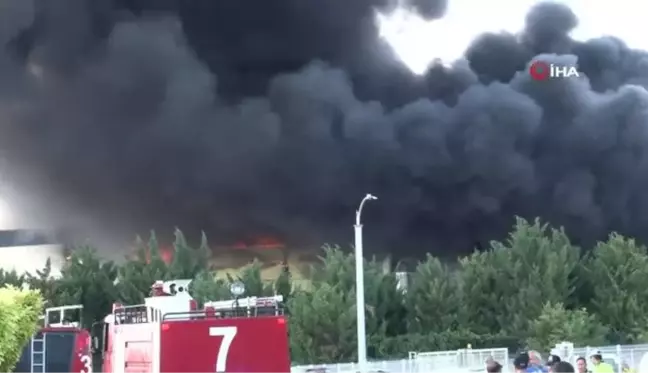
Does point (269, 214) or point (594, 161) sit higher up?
point (594, 161)

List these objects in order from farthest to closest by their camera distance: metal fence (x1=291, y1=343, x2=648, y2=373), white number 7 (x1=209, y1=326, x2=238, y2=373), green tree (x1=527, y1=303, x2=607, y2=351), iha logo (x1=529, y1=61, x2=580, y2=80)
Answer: iha logo (x1=529, y1=61, x2=580, y2=80), green tree (x1=527, y1=303, x2=607, y2=351), metal fence (x1=291, y1=343, x2=648, y2=373), white number 7 (x1=209, y1=326, x2=238, y2=373)

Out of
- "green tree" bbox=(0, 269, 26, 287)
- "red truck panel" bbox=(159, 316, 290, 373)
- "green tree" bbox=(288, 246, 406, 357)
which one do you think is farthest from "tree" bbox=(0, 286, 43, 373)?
"green tree" bbox=(0, 269, 26, 287)

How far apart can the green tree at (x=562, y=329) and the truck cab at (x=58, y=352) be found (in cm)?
1932

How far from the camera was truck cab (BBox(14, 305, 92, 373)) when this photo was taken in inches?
623

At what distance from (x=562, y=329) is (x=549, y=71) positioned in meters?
23.5

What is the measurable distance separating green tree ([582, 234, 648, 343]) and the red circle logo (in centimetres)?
1538

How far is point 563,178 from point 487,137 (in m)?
4.85

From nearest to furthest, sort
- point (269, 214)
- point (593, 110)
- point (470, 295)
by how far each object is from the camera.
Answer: point (470, 295) → point (269, 214) → point (593, 110)

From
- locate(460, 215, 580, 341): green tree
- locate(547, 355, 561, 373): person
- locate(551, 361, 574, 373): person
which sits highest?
locate(460, 215, 580, 341): green tree

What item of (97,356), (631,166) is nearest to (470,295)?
(631,166)

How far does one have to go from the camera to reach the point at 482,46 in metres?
51.1

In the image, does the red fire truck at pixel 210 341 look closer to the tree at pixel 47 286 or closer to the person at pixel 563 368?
the person at pixel 563 368

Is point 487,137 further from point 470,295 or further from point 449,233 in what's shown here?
point 470,295

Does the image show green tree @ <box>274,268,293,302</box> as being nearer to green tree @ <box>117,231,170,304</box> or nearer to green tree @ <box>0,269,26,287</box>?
green tree @ <box>117,231,170,304</box>
